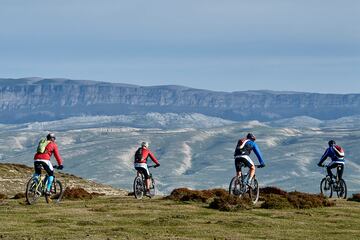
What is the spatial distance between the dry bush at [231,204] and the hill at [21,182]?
24362 mm

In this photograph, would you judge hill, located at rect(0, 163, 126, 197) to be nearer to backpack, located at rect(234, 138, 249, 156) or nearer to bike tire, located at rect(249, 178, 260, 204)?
bike tire, located at rect(249, 178, 260, 204)

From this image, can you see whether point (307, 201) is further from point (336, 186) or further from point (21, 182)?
point (21, 182)

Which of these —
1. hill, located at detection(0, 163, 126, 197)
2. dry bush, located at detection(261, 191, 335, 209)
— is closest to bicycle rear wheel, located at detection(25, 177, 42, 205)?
dry bush, located at detection(261, 191, 335, 209)

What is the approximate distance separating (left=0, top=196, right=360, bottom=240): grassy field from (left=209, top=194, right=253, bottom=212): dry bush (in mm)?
424

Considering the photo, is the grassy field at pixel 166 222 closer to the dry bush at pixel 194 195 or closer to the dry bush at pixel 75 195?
the dry bush at pixel 194 195

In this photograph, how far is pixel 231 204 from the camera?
34.4 m

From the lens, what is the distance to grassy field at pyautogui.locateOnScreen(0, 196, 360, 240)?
26.6m

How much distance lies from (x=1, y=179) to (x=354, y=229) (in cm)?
4035

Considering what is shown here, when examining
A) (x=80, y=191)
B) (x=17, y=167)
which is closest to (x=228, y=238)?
(x=80, y=191)

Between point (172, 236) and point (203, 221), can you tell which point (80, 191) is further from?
point (172, 236)

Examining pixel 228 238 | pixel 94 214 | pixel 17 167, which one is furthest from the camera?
pixel 17 167

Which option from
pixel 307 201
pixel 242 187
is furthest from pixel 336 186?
pixel 242 187

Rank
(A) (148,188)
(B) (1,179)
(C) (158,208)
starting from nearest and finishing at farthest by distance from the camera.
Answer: (C) (158,208) → (A) (148,188) → (B) (1,179)

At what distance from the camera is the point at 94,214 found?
3234 cm
